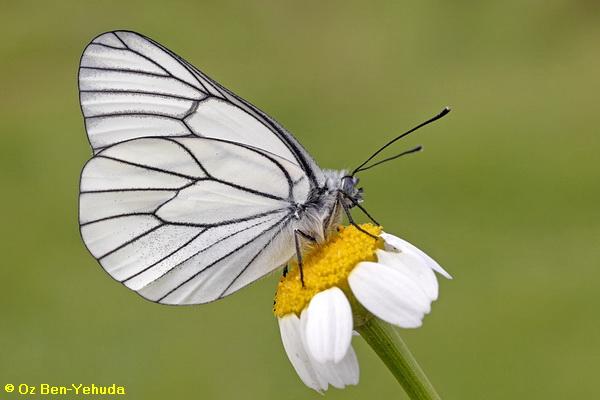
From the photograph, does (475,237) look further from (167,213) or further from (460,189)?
(167,213)

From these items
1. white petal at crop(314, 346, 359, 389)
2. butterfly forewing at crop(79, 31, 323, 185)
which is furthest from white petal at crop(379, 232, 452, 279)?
butterfly forewing at crop(79, 31, 323, 185)

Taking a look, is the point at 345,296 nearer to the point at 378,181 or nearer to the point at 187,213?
the point at 187,213

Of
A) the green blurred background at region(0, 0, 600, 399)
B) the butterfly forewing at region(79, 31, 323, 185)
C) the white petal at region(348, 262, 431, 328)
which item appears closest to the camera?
the white petal at region(348, 262, 431, 328)

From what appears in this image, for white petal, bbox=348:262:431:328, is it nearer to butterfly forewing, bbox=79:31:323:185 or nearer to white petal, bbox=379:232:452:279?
white petal, bbox=379:232:452:279

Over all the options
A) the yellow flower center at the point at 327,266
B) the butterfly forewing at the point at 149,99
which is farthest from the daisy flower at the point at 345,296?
the butterfly forewing at the point at 149,99

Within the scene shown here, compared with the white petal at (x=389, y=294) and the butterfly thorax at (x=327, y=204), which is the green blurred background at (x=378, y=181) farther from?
A: the white petal at (x=389, y=294)

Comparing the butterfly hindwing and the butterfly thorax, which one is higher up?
the butterfly hindwing

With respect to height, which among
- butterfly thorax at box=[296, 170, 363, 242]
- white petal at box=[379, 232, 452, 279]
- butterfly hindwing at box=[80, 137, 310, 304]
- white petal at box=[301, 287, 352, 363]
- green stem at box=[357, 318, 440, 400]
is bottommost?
green stem at box=[357, 318, 440, 400]
